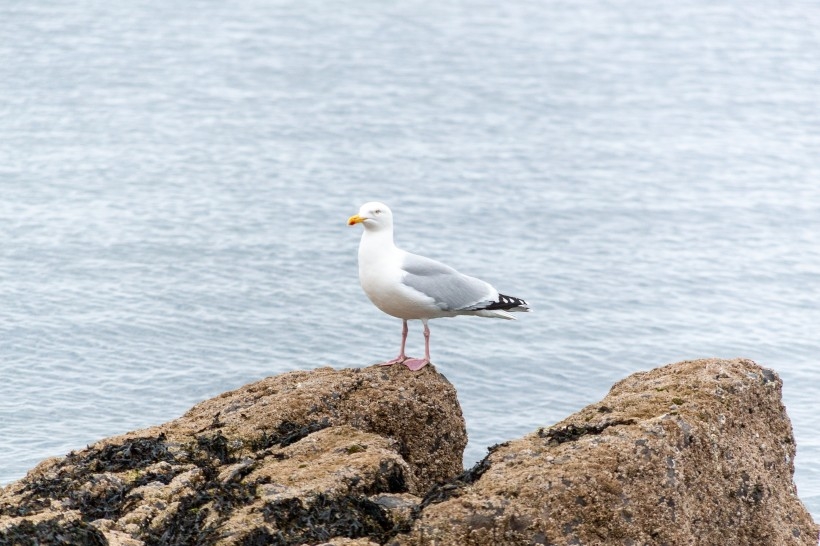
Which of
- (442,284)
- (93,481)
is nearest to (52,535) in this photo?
(93,481)

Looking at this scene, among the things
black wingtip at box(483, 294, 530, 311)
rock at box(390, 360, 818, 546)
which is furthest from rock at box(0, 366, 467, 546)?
black wingtip at box(483, 294, 530, 311)

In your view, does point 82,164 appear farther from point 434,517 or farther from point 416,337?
point 434,517

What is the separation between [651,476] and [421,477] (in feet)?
8.48

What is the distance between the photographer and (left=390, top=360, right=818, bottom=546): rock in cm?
820

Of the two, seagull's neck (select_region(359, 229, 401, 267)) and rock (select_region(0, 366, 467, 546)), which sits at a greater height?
seagull's neck (select_region(359, 229, 401, 267))

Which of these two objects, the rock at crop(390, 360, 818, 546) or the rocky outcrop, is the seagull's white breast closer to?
the rocky outcrop

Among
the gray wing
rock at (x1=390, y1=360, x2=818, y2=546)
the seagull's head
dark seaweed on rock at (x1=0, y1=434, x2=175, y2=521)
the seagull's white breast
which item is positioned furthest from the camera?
the seagull's head

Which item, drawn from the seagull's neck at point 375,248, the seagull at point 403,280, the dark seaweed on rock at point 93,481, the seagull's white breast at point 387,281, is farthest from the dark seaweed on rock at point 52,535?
the seagull's neck at point 375,248

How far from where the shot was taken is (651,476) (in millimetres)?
8617

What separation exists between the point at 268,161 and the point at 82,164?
517cm

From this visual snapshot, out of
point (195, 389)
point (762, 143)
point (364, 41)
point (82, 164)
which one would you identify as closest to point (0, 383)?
point (195, 389)

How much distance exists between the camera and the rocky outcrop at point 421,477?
324 inches

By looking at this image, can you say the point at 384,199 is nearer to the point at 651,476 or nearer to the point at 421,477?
the point at 421,477

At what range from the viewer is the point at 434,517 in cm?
821
